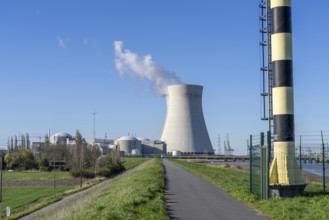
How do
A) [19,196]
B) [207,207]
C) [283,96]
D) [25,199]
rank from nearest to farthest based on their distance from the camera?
[207,207]
[283,96]
[25,199]
[19,196]

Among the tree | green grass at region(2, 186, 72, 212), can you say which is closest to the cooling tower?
the tree

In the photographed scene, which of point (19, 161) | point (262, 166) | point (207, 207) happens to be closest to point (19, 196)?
point (262, 166)

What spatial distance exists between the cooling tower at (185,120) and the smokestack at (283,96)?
46.2 metres

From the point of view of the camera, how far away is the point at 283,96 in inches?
546

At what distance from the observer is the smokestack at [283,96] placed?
542 inches

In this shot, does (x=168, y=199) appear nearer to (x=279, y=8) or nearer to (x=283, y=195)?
(x=283, y=195)

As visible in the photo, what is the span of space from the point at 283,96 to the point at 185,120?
48.6 metres

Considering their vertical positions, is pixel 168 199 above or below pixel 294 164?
below

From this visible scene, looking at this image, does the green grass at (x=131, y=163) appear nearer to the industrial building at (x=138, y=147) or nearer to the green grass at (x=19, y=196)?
the green grass at (x=19, y=196)

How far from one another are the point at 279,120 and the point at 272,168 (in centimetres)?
139

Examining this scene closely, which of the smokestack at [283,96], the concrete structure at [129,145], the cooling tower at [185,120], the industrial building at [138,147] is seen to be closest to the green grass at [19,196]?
the smokestack at [283,96]

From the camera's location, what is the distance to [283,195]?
43.2 ft

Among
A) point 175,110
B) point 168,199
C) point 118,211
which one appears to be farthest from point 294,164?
point 175,110

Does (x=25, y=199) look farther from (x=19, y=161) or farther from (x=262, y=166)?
(x=19, y=161)
